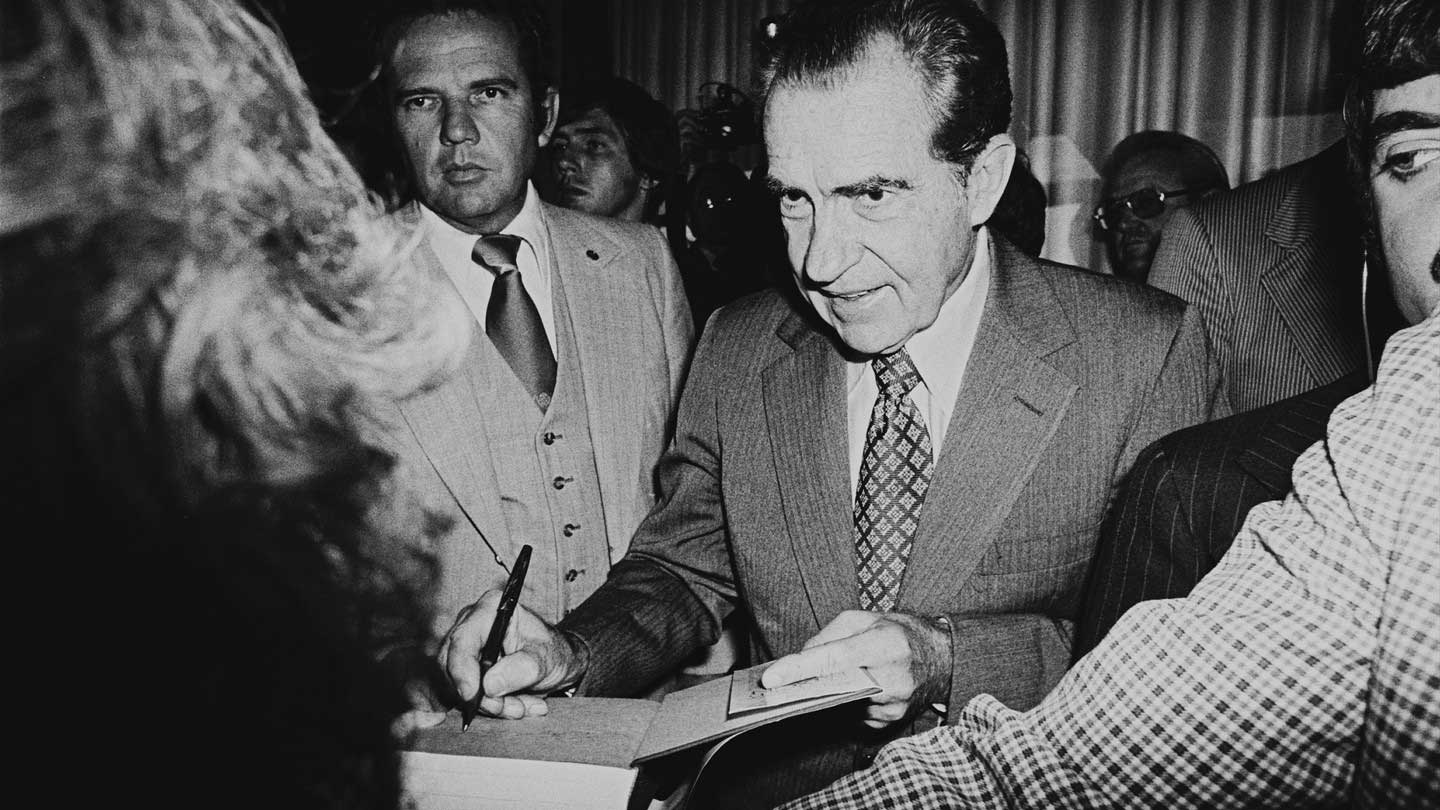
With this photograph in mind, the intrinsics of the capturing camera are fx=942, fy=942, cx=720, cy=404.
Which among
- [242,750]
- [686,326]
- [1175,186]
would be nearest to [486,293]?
[686,326]

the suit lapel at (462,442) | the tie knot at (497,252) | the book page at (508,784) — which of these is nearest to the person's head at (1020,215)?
the tie knot at (497,252)

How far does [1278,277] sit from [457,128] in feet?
6.06

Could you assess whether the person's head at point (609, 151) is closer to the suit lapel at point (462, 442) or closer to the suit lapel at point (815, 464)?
the suit lapel at point (462, 442)

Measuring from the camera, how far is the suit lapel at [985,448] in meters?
1.50

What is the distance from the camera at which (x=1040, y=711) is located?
Answer: 0.96 m

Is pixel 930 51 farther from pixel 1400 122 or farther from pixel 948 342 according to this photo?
pixel 1400 122

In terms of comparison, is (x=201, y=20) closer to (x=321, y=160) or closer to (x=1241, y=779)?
(x=321, y=160)

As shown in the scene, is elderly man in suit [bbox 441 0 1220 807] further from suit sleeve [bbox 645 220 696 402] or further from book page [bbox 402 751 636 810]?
suit sleeve [bbox 645 220 696 402]

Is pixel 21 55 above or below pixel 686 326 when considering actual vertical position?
above

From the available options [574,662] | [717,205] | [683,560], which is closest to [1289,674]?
[574,662]

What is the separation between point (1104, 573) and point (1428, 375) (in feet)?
1.86

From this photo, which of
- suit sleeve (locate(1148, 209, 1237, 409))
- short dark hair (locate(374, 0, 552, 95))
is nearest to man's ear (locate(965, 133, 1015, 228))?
suit sleeve (locate(1148, 209, 1237, 409))

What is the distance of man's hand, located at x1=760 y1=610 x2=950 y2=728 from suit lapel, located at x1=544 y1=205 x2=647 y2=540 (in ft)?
3.16

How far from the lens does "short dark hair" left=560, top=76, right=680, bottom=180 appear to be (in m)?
3.90
